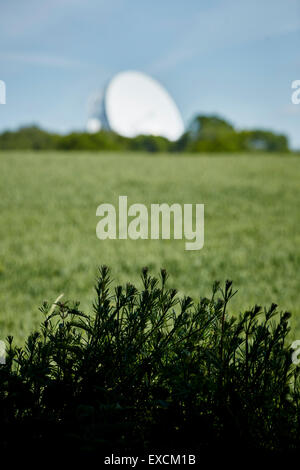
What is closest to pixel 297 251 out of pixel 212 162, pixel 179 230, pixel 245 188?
pixel 179 230

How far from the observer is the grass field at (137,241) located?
521 cm

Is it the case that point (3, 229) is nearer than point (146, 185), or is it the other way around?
point (3, 229)

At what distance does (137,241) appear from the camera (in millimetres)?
7988

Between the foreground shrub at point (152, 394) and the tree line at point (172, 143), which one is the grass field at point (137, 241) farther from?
the tree line at point (172, 143)

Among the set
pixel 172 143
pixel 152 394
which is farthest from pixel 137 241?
pixel 172 143

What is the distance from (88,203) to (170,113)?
1097 inches

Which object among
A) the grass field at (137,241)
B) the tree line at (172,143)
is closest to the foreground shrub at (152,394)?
the grass field at (137,241)

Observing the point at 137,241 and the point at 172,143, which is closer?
the point at 137,241

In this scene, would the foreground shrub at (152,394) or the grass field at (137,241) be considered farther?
the grass field at (137,241)

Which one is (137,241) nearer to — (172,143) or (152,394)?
(152,394)

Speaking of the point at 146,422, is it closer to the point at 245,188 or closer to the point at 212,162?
the point at 245,188

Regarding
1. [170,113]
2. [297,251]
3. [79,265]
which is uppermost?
[170,113]

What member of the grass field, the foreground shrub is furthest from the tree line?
the foreground shrub

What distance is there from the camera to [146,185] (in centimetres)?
1452
